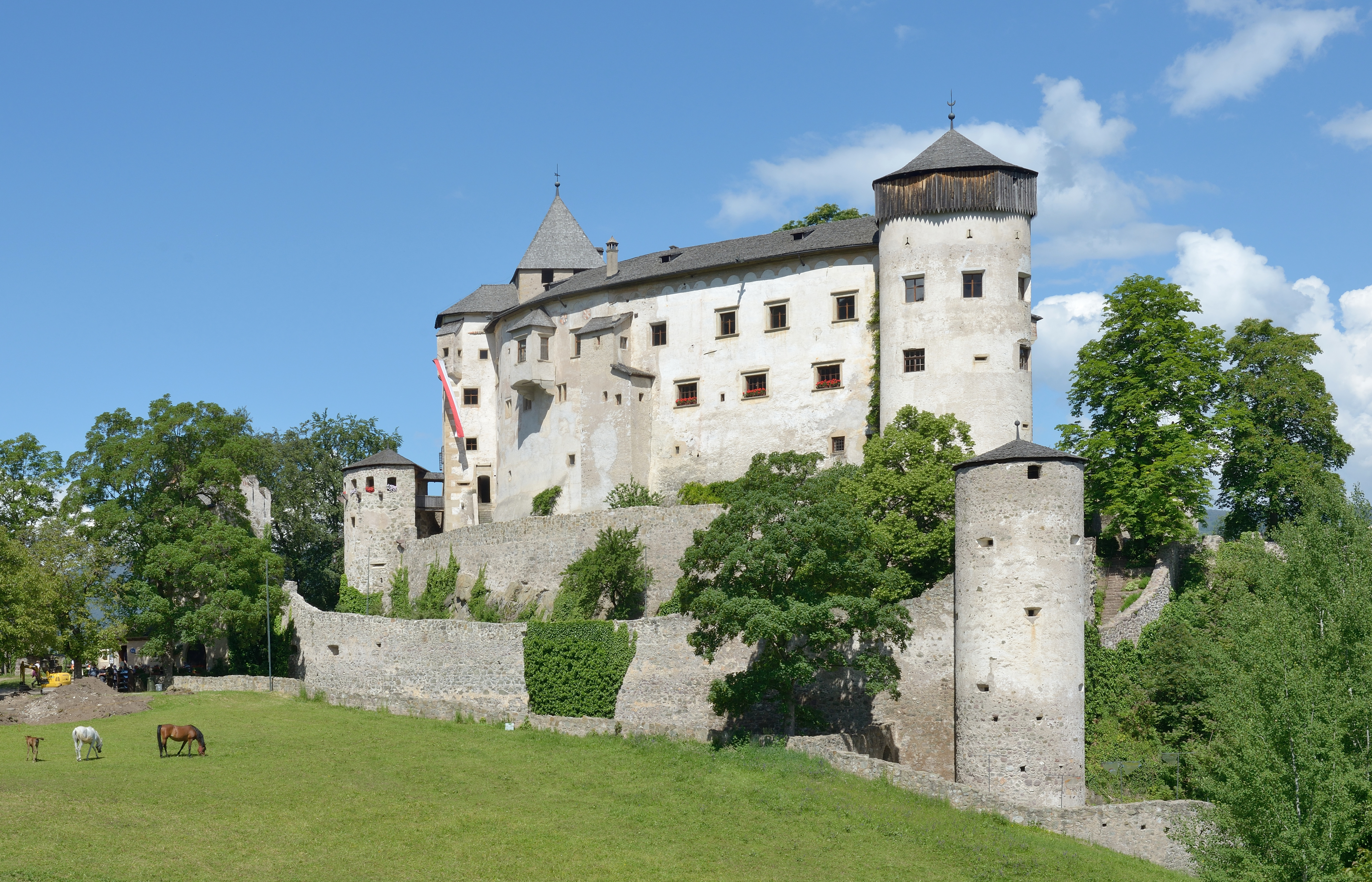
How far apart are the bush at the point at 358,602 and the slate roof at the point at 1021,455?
29224 mm

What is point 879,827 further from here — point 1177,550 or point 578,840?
point 1177,550

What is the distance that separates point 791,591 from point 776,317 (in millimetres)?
20355

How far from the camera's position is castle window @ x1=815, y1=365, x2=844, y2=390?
5456 cm

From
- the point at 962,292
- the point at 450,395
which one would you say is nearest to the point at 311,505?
the point at 450,395

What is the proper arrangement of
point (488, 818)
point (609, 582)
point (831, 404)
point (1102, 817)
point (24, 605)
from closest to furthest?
1. point (488, 818)
2. point (1102, 817)
3. point (24, 605)
4. point (609, 582)
5. point (831, 404)

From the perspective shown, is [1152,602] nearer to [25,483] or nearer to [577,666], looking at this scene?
[577,666]

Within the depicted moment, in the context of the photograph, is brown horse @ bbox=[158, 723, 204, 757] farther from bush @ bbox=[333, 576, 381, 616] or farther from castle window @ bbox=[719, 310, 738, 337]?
castle window @ bbox=[719, 310, 738, 337]

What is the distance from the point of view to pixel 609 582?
48062mm

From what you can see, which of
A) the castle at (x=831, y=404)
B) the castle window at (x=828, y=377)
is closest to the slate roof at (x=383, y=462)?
the castle at (x=831, y=404)

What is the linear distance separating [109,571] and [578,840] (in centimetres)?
3037

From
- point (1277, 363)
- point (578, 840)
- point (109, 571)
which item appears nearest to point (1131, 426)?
point (1277, 363)

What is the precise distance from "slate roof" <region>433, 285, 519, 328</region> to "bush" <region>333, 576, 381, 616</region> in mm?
15725

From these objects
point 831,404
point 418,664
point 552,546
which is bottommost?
point 418,664

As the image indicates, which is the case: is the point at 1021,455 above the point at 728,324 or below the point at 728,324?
below
